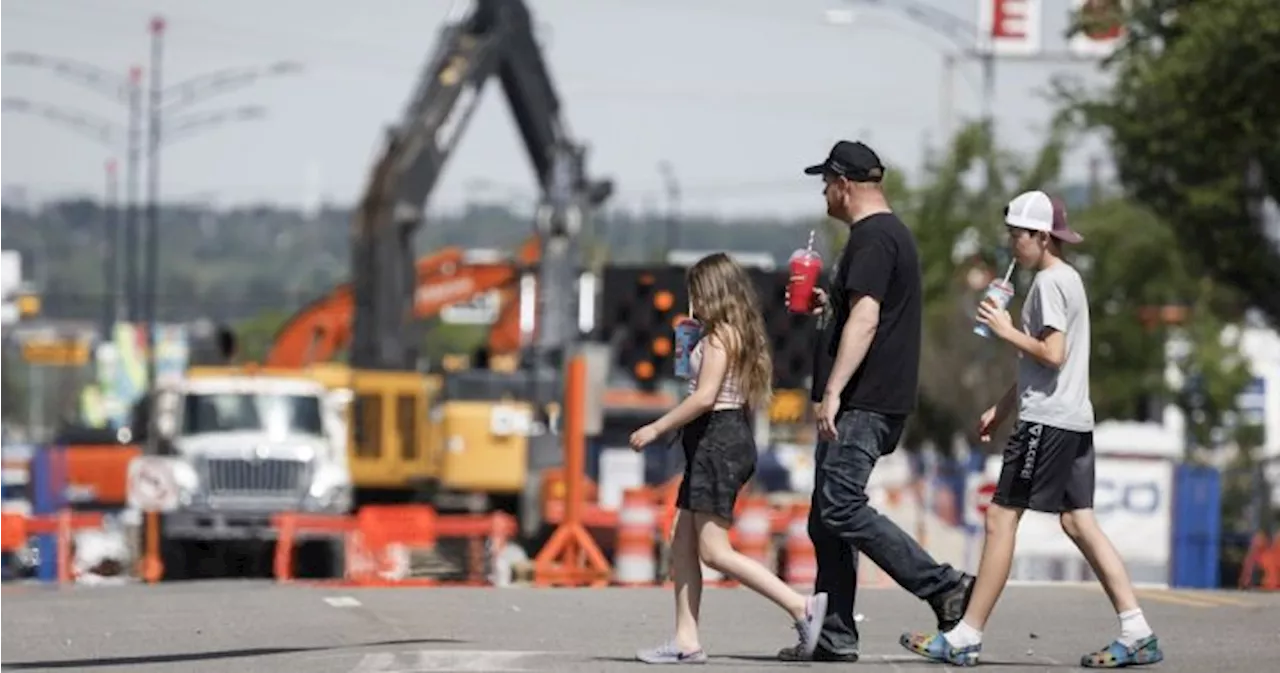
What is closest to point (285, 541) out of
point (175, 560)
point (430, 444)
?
point (175, 560)

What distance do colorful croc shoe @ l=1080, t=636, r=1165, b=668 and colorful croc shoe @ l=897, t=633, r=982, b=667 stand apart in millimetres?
453

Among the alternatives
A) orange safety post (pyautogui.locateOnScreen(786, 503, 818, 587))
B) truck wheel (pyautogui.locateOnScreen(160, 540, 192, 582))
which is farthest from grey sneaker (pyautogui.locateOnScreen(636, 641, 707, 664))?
truck wheel (pyautogui.locateOnScreen(160, 540, 192, 582))

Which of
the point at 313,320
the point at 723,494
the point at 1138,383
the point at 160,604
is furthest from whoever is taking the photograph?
the point at 1138,383

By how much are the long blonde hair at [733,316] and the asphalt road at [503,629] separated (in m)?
1.11

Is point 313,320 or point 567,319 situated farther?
point 313,320

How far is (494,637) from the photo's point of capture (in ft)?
42.5

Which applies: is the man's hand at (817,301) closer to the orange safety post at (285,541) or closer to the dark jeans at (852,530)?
the dark jeans at (852,530)

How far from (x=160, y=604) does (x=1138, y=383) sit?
46.5m

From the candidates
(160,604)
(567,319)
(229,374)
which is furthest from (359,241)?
(160,604)

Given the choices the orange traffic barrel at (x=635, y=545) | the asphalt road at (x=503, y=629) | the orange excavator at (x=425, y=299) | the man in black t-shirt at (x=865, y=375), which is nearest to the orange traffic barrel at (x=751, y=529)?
the orange traffic barrel at (x=635, y=545)

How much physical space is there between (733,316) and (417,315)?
3235cm

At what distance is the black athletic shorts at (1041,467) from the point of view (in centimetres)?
1154

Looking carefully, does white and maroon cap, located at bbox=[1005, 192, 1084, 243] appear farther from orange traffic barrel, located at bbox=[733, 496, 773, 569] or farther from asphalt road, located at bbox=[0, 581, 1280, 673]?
orange traffic barrel, located at bbox=[733, 496, 773, 569]

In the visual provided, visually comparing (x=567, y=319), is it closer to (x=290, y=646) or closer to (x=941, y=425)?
(x=290, y=646)
